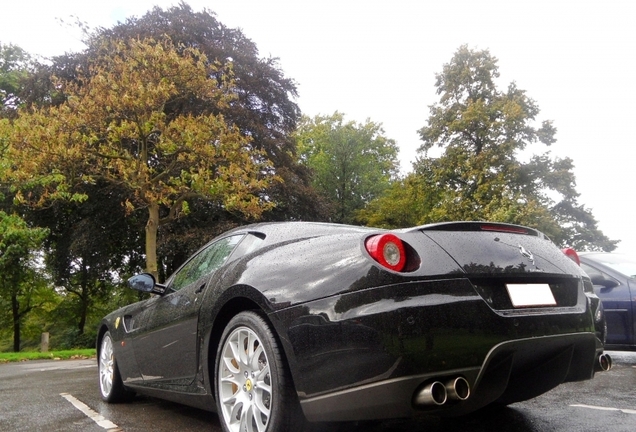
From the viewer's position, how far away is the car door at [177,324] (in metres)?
3.71

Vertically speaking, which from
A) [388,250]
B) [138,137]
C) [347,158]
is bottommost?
[388,250]

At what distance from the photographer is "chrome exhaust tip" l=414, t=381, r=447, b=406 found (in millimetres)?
2492

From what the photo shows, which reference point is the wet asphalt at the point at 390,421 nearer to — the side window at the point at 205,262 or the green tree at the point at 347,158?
the side window at the point at 205,262

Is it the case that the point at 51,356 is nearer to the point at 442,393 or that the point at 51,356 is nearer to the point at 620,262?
the point at 620,262

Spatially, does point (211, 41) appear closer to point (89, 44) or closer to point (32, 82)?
point (89, 44)

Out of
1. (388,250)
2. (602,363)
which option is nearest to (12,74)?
(388,250)

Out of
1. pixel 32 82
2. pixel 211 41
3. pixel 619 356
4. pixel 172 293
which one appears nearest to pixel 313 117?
pixel 211 41

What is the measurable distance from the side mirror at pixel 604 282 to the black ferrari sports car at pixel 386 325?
3.35 m

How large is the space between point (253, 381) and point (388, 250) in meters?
1.02

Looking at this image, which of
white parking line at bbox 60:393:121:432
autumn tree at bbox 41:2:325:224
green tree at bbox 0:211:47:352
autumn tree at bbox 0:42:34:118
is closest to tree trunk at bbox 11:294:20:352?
green tree at bbox 0:211:47:352

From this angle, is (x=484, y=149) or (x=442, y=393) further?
(x=484, y=149)

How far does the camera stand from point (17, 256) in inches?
821

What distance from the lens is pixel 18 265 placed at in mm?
23281

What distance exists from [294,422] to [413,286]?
89 centimetres
